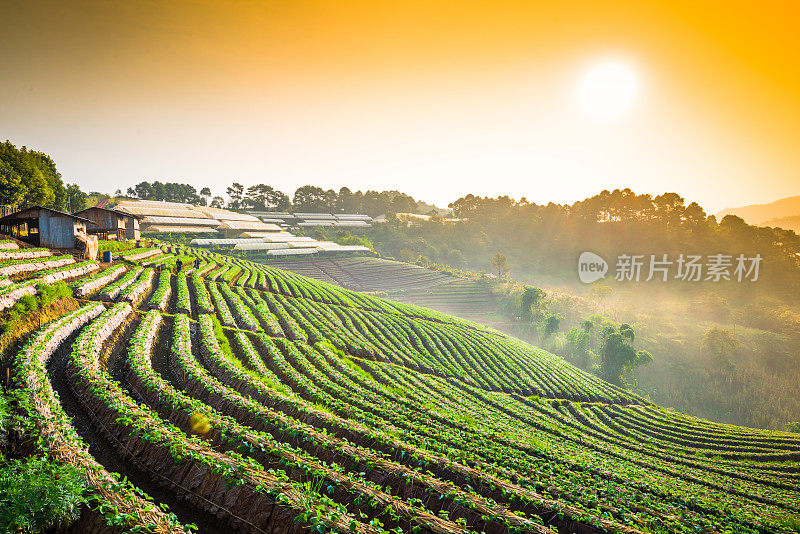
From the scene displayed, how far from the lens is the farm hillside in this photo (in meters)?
→ 9.33

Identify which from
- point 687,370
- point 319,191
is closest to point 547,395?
point 687,370

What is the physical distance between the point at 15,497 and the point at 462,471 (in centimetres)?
1149

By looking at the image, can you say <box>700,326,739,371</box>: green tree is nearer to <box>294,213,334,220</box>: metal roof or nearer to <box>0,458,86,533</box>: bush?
<box>0,458,86,533</box>: bush

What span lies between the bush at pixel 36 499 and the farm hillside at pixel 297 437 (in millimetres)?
262

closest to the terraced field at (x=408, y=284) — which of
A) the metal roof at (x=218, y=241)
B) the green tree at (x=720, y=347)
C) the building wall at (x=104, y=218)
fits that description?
the metal roof at (x=218, y=241)

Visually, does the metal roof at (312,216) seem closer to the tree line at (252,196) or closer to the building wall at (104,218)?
the tree line at (252,196)

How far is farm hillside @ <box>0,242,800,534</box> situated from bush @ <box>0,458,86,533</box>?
26 centimetres

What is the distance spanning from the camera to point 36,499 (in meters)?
6.81

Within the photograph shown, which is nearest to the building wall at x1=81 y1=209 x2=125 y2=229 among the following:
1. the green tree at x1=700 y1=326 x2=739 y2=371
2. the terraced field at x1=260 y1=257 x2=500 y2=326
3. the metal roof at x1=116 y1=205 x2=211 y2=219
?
the terraced field at x1=260 y1=257 x2=500 y2=326

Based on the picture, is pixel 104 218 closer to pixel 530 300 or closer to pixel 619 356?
pixel 530 300

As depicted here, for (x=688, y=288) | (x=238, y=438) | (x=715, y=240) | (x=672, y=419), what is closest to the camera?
(x=238, y=438)

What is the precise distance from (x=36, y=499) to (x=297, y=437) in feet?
23.8

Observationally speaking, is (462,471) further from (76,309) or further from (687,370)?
(687,370)

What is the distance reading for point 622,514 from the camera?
12.5 metres
